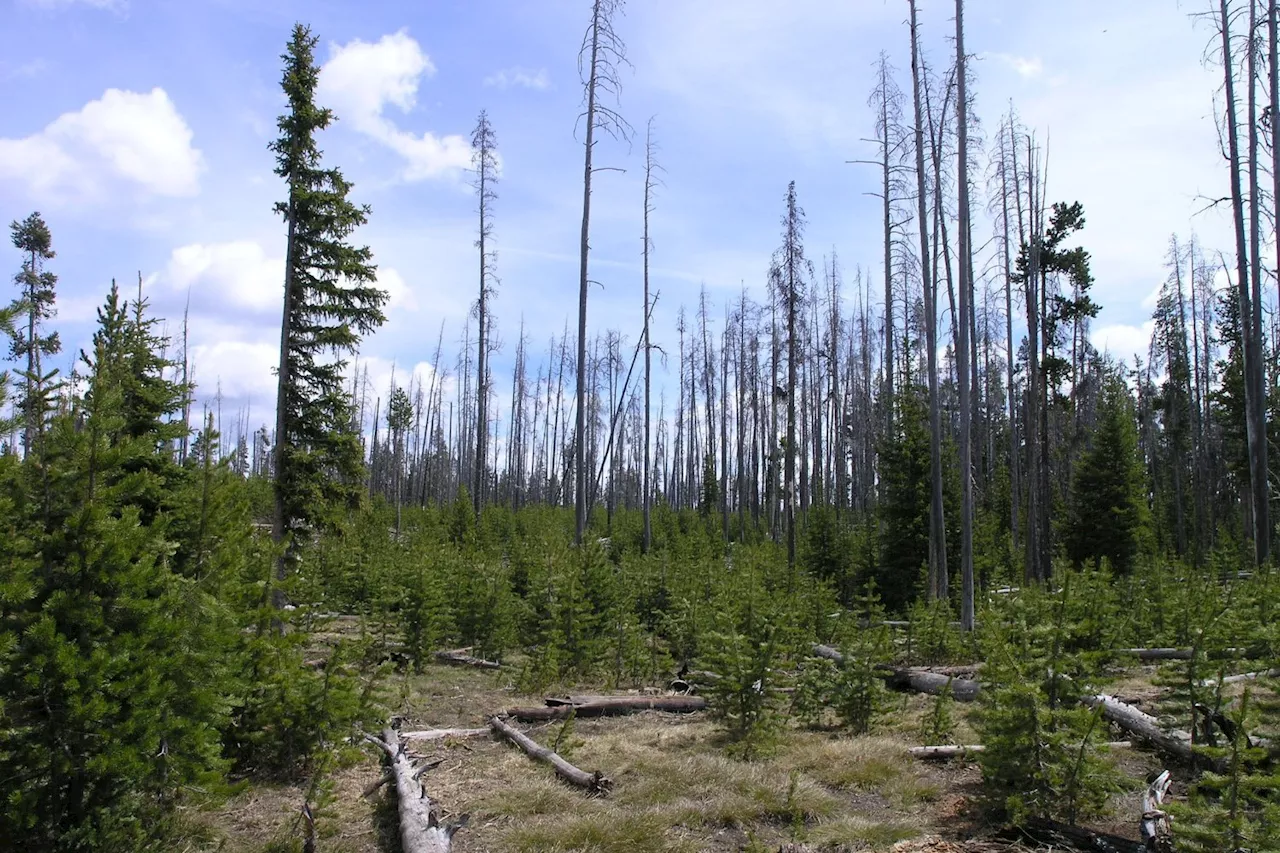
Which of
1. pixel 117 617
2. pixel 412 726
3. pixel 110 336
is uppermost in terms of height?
pixel 110 336

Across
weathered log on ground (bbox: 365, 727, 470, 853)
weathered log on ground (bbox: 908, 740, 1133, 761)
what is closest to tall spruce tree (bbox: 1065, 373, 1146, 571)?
weathered log on ground (bbox: 908, 740, 1133, 761)

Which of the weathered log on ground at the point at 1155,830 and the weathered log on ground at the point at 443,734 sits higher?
the weathered log on ground at the point at 1155,830

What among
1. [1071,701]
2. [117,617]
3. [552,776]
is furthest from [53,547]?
[1071,701]

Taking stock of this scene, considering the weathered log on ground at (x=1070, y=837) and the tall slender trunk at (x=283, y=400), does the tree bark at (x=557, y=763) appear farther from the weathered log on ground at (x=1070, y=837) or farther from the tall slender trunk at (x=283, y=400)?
the tall slender trunk at (x=283, y=400)

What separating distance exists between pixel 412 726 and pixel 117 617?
4.39m

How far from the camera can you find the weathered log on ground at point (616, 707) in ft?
28.2

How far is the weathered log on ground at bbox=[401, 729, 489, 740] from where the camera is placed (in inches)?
300

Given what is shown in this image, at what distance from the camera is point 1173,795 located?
5508 mm

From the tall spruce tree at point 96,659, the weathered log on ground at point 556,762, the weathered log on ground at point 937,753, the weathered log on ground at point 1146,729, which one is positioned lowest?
the weathered log on ground at point 556,762

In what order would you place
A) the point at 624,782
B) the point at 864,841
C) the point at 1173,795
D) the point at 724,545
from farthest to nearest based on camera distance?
the point at 724,545 → the point at 624,782 → the point at 1173,795 → the point at 864,841

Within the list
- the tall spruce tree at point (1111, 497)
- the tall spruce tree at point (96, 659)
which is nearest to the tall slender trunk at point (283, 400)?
the tall spruce tree at point (96, 659)

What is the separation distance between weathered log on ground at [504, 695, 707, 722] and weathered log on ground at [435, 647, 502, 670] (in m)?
3.30

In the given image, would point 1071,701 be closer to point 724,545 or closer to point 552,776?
point 552,776

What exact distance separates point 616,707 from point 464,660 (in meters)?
4.17
